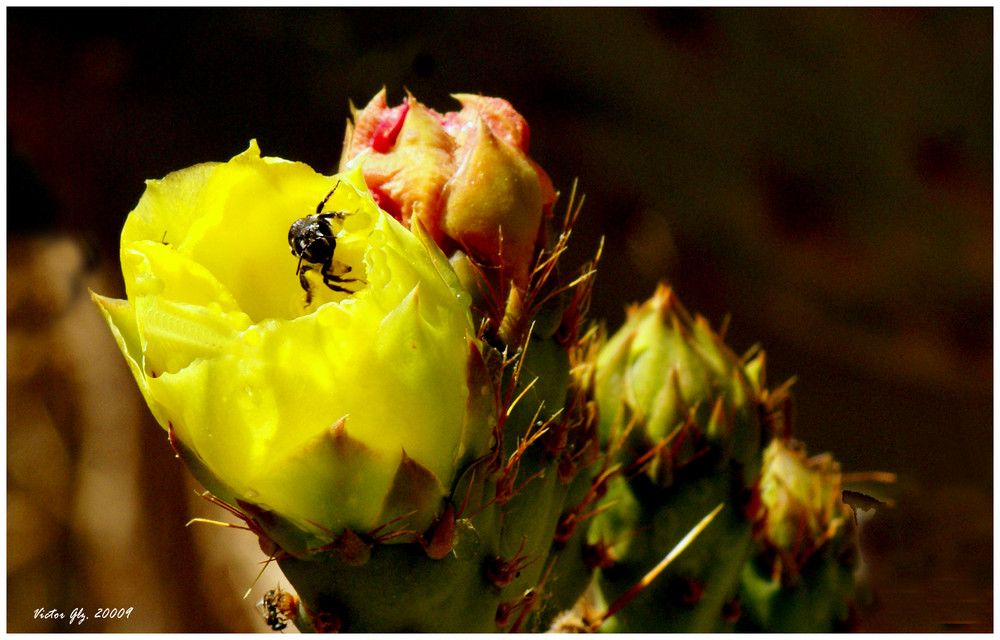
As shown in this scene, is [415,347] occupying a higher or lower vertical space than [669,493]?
higher

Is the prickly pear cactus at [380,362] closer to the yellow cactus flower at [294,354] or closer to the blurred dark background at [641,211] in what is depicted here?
the yellow cactus flower at [294,354]

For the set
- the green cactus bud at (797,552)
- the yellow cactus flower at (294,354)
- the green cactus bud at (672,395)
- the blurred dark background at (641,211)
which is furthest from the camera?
the blurred dark background at (641,211)

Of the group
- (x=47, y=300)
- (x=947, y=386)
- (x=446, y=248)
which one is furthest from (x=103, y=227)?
(x=947, y=386)

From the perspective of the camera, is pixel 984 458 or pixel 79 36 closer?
pixel 79 36

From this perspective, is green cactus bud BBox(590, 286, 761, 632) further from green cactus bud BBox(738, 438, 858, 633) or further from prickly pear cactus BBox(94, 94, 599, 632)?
prickly pear cactus BBox(94, 94, 599, 632)

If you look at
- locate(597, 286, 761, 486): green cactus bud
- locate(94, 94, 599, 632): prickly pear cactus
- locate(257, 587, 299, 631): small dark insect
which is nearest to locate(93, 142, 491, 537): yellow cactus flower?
locate(94, 94, 599, 632): prickly pear cactus

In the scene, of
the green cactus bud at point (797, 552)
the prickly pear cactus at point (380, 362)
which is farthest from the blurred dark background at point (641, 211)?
the prickly pear cactus at point (380, 362)

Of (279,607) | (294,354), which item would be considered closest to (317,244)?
(294,354)

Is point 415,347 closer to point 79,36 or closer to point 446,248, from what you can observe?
point 446,248
